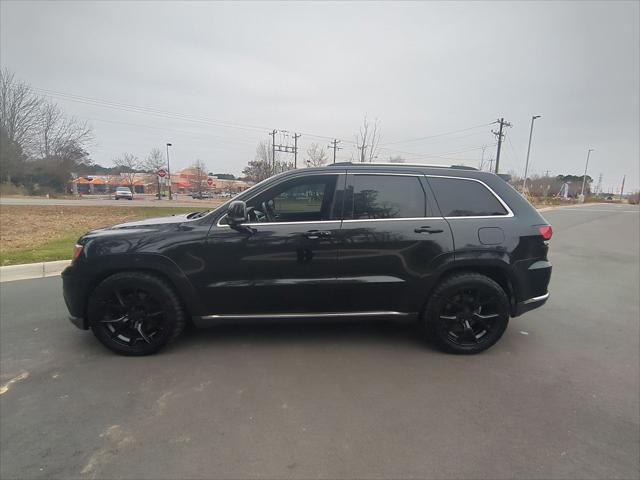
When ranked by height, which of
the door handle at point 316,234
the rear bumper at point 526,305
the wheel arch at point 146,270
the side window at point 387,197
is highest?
the side window at point 387,197

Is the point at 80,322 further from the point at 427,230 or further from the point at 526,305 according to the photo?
the point at 526,305

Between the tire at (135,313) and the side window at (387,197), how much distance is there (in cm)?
198

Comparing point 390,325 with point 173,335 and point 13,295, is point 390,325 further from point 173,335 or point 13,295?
point 13,295

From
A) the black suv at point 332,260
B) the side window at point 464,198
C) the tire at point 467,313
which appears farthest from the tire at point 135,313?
the side window at point 464,198

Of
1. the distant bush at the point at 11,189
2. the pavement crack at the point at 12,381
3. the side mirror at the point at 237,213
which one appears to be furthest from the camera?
the distant bush at the point at 11,189

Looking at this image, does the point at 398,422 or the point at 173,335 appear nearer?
the point at 398,422

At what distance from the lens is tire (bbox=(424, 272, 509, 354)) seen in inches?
131

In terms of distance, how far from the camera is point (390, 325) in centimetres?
408

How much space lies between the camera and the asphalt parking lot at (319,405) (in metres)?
2.05

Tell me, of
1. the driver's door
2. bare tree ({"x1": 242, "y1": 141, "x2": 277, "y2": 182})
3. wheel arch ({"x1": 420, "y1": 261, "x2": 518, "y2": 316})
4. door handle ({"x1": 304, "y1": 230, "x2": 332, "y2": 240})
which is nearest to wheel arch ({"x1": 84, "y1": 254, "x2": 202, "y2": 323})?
the driver's door

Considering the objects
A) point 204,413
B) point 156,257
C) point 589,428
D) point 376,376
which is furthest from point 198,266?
point 589,428

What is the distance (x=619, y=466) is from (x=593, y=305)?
12.2 feet

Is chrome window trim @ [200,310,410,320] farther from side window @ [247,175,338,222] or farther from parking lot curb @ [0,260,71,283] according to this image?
parking lot curb @ [0,260,71,283]

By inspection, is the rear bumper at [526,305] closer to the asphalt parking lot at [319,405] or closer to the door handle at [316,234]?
the asphalt parking lot at [319,405]
